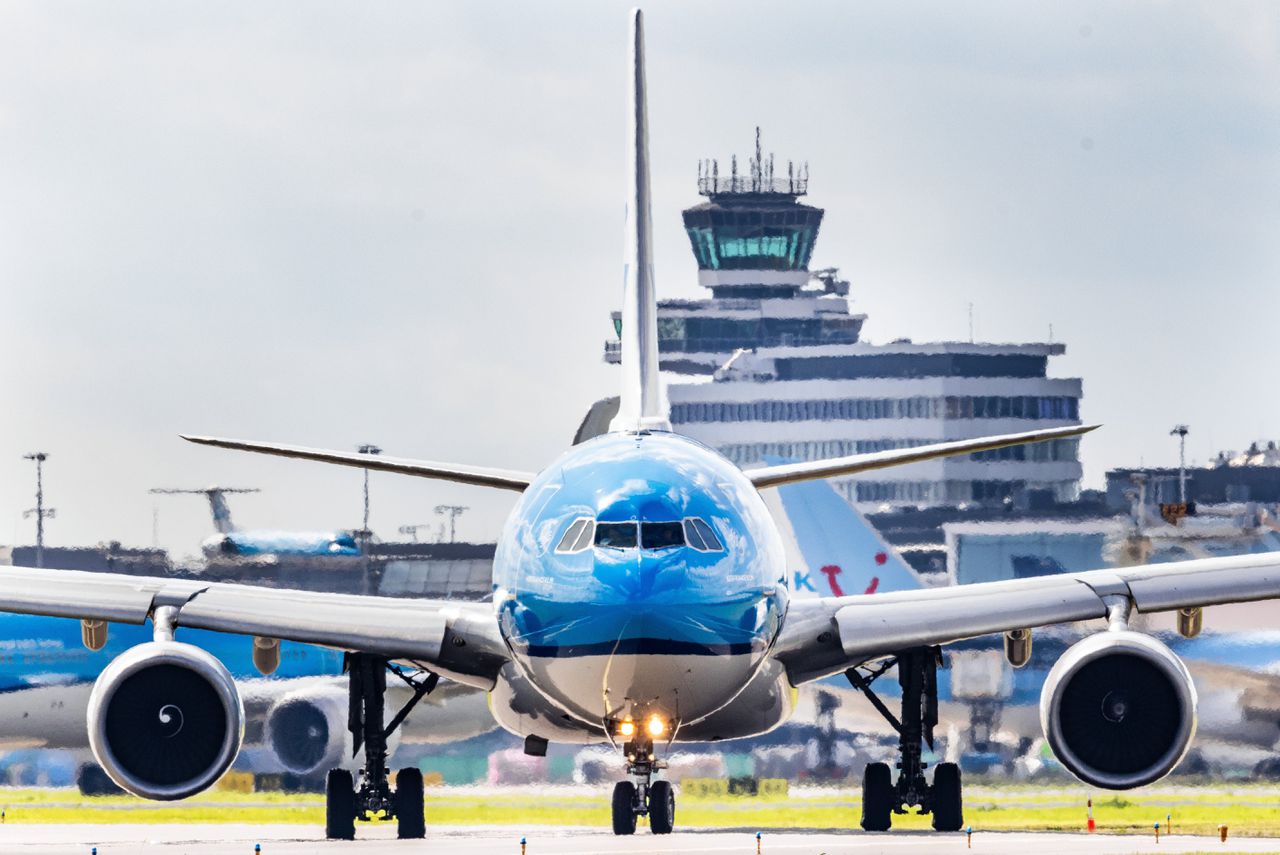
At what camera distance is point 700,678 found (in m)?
26.8

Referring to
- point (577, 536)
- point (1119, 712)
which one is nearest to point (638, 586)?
point (577, 536)

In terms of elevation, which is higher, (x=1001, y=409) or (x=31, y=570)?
(x=1001, y=409)

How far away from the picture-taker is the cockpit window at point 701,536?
26359mm

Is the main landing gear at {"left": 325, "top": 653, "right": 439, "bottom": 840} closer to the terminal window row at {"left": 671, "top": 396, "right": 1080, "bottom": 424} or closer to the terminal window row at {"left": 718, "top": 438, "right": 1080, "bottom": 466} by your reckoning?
the terminal window row at {"left": 718, "top": 438, "right": 1080, "bottom": 466}

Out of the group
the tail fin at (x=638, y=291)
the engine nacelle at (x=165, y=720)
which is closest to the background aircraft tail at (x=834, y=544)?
the tail fin at (x=638, y=291)

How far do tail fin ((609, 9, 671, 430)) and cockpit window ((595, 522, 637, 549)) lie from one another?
570 cm

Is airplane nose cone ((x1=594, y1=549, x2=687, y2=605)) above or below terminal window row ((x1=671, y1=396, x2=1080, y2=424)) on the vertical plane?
below

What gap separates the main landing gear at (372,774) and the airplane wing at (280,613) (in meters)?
A: 1.14

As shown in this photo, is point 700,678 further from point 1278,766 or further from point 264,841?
point 1278,766

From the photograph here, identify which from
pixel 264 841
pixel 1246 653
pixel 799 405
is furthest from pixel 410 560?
pixel 799 405

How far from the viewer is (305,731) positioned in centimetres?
4478

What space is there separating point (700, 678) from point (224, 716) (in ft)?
18.8

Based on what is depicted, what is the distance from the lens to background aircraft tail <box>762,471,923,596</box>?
197 ft

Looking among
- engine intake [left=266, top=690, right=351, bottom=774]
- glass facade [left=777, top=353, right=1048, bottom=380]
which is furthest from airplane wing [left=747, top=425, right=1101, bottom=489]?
glass facade [left=777, top=353, right=1048, bottom=380]
